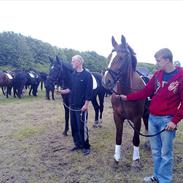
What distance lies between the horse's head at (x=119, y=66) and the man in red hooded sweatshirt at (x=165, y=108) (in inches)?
27.3

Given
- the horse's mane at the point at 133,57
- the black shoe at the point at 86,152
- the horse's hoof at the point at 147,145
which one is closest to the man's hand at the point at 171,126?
the horse's mane at the point at 133,57

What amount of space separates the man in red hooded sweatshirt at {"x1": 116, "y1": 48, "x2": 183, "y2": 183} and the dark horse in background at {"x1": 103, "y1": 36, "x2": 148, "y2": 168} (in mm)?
719

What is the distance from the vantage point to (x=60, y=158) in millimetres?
5996

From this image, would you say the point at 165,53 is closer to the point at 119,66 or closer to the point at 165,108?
the point at 165,108

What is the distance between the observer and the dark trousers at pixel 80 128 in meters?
6.10

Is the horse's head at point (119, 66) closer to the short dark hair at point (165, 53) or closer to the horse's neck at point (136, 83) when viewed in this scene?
the horse's neck at point (136, 83)

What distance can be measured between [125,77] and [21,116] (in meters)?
7.55

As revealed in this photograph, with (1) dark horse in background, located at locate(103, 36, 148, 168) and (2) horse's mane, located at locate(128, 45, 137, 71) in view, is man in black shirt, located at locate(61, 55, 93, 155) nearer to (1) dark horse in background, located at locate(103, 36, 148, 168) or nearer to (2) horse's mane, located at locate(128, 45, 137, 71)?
(1) dark horse in background, located at locate(103, 36, 148, 168)

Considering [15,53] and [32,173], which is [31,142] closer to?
[32,173]

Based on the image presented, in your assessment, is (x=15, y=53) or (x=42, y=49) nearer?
(x=15, y=53)

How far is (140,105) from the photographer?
5.08 metres

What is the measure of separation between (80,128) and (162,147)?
2481 mm

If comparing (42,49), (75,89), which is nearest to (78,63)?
(75,89)

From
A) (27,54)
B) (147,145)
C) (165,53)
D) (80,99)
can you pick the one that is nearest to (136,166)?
(147,145)
